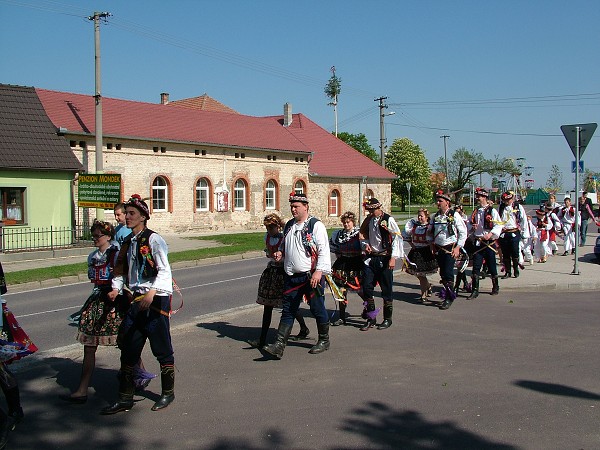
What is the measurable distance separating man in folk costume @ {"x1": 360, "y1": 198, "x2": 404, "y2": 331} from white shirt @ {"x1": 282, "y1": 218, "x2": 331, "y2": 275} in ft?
5.61

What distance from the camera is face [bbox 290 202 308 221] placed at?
22.9 ft

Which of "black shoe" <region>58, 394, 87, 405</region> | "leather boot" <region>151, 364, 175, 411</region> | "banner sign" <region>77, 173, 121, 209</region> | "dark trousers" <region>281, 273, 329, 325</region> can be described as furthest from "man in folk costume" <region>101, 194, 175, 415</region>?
"banner sign" <region>77, 173, 121, 209</region>

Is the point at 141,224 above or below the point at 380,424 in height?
above

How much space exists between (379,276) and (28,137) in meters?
20.6

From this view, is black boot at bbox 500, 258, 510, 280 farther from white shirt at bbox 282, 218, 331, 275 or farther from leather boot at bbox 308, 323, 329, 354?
white shirt at bbox 282, 218, 331, 275

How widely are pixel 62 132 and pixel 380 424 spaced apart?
81.5ft

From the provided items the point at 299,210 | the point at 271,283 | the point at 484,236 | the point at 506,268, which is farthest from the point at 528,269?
the point at 299,210

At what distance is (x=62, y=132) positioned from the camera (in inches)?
1048

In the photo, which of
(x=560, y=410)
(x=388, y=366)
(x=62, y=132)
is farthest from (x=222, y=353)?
(x=62, y=132)

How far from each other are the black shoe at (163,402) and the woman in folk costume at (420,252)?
5893mm

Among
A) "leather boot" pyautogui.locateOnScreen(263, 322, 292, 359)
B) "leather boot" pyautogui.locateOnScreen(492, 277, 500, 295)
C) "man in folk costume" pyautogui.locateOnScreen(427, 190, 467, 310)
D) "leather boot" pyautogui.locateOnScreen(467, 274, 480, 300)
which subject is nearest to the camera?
"leather boot" pyautogui.locateOnScreen(263, 322, 292, 359)

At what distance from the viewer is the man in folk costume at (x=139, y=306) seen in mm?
5324

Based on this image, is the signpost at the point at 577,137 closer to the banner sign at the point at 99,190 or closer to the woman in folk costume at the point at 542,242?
the woman in folk costume at the point at 542,242

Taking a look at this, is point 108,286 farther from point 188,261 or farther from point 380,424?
point 188,261
